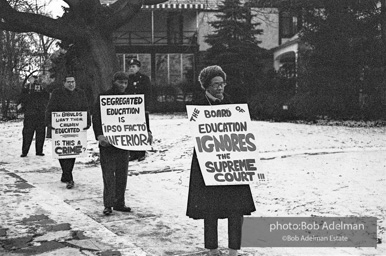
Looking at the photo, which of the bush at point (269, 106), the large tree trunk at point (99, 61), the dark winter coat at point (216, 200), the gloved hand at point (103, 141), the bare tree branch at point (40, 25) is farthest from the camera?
the bush at point (269, 106)

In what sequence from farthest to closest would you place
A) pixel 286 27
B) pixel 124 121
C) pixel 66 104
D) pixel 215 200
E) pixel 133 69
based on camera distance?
1. pixel 286 27
2. pixel 133 69
3. pixel 66 104
4. pixel 124 121
5. pixel 215 200

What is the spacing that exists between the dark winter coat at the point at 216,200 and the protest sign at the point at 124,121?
7.31 feet

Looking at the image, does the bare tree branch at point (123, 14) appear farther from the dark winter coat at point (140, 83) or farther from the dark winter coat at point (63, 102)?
the dark winter coat at point (63, 102)

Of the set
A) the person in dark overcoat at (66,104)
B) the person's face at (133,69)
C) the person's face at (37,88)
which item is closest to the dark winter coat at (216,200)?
the person in dark overcoat at (66,104)

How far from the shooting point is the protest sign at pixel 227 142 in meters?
4.76

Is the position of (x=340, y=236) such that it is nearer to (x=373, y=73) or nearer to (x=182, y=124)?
(x=182, y=124)

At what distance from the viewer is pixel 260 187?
8195 millimetres

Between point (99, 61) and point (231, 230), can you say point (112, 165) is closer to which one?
point (231, 230)

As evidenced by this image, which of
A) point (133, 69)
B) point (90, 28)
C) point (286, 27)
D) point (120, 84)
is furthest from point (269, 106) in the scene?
point (120, 84)

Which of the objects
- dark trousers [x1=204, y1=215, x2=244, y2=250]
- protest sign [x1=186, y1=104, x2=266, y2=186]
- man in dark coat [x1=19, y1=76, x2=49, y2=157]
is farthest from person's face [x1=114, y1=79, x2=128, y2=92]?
man in dark coat [x1=19, y1=76, x2=49, y2=157]

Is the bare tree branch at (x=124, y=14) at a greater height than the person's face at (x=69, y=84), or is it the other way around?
the bare tree branch at (x=124, y=14)

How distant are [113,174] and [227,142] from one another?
7.84 ft

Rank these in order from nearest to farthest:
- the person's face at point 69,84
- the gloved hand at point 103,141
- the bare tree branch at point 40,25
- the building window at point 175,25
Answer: the gloved hand at point 103,141
the person's face at point 69,84
the bare tree branch at point 40,25
the building window at point 175,25

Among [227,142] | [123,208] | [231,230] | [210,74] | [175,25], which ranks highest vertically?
[175,25]
